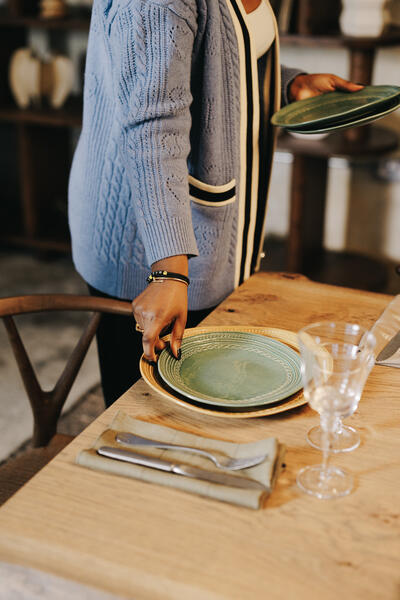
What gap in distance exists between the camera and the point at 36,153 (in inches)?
140

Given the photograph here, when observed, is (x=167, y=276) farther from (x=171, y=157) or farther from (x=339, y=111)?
(x=339, y=111)

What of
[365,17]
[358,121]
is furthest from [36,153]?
[358,121]

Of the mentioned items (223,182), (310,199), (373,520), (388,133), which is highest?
(223,182)

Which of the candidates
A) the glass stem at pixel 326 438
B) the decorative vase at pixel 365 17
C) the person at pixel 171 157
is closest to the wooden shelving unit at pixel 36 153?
the decorative vase at pixel 365 17

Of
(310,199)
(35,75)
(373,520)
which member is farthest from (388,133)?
(373,520)

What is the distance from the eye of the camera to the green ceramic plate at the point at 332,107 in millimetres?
1268

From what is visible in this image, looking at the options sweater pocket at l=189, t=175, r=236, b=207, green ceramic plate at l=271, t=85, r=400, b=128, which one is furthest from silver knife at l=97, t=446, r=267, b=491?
green ceramic plate at l=271, t=85, r=400, b=128

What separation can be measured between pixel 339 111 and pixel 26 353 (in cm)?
77

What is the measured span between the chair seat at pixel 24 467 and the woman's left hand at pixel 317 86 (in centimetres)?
91

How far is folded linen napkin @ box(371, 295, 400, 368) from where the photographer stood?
108 centimetres

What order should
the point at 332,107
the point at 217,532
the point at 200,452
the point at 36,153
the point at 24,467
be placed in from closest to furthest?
1. the point at 217,532
2. the point at 200,452
3. the point at 24,467
4. the point at 332,107
5. the point at 36,153

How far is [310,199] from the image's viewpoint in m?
3.01

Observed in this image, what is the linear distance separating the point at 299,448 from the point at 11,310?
2.20ft

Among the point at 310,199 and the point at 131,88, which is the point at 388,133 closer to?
the point at 310,199
